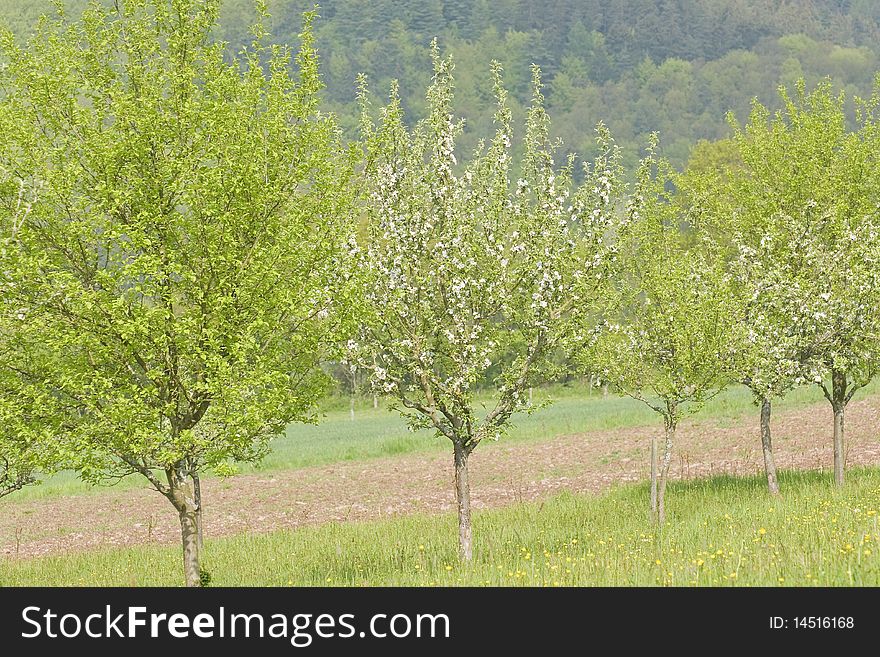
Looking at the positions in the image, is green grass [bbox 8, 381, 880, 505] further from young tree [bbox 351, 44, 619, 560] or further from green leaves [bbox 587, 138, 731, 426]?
young tree [bbox 351, 44, 619, 560]

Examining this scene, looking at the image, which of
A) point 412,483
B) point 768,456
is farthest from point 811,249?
point 412,483

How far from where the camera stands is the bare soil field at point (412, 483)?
92.1ft

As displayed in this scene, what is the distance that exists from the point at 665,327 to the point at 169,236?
12158 millimetres

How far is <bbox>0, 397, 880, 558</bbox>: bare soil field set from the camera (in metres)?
28.1

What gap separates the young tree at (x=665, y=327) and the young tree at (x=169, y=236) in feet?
26.4

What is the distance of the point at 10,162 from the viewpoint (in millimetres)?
12656

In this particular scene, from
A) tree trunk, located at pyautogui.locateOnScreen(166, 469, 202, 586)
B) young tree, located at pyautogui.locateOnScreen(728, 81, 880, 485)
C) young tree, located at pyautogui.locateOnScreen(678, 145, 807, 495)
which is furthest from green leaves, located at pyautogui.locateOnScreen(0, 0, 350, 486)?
young tree, located at pyautogui.locateOnScreen(728, 81, 880, 485)

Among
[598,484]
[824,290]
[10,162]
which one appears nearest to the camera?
[10,162]

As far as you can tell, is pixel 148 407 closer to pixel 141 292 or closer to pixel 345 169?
pixel 141 292

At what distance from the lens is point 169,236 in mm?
13453

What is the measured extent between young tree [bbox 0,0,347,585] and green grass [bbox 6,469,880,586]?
15.2 feet

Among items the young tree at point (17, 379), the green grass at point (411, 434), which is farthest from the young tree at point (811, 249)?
the green grass at point (411, 434)

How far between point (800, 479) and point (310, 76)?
18.5 metres

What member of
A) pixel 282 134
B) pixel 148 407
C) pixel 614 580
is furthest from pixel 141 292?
pixel 614 580
